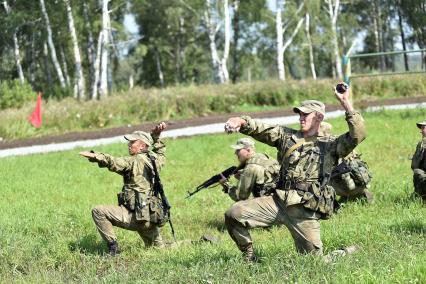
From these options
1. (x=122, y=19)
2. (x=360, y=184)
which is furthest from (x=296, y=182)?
(x=122, y=19)

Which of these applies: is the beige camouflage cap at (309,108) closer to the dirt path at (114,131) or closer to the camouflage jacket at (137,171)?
the camouflage jacket at (137,171)

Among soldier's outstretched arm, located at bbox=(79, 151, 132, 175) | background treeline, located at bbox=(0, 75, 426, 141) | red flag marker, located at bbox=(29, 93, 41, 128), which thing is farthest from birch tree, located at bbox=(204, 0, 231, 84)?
soldier's outstretched arm, located at bbox=(79, 151, 132, 175)

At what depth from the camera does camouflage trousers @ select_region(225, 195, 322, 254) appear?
Result: 6.08 m

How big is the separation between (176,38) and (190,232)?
47.9 meters

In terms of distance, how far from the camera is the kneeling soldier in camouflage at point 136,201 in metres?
7.95

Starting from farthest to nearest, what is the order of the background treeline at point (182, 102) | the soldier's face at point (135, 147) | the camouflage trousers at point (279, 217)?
the background treeline at point (182, 102)
the soldier's face at point (135, 147)
the camouflage trousers at point (279, 217)

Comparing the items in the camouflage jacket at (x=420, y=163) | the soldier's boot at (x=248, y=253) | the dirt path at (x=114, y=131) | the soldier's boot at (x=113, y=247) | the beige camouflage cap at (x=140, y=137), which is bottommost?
the soldier's boot at (x=113, y=247)

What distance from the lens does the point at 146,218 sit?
316 inches

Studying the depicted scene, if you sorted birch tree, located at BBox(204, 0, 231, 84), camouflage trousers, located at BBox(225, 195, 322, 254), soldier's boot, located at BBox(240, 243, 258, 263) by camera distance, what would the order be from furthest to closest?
birch tree, located at BBox(204, 0, 231, 84) → soldier's boot, located at BBox(240, 243, 258, 263) → camouflage trousers, located at BBox(225, 195, 322, 254)

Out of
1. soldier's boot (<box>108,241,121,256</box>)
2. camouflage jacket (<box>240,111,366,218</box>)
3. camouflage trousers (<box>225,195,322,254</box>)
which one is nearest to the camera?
camouflage jacket (<box>240,111,366,218</box>)

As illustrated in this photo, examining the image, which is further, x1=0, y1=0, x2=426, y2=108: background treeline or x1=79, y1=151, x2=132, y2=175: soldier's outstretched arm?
x1=0, y1=0, x2=426, y2=108: background treeline

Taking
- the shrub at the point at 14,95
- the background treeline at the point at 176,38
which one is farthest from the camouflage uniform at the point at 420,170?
the shrub at the point at 14,95

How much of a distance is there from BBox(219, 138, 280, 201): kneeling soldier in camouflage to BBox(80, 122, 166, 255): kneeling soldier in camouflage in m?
1.16

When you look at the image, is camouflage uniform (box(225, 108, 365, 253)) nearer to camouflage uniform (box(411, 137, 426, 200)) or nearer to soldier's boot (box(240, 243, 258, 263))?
soldier's boot (box(240, 243, 258, 263))
